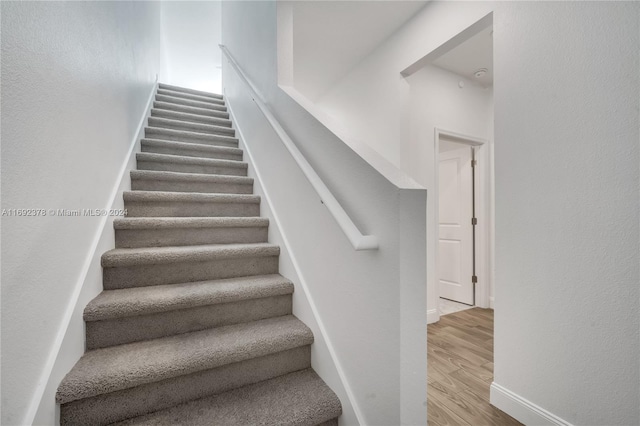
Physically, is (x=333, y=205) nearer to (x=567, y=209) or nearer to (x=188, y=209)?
(x=567, y=209)

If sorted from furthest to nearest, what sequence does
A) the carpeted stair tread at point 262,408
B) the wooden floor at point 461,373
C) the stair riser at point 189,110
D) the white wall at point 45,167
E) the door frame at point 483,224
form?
1. the door frame at point 483,224
2. the stair riser at point 189,110
3. the wooden floor at point 461,373
4. the carpeted stair tread at point 262,408
5. the white wall at point 45,167

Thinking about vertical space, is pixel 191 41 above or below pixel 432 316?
above

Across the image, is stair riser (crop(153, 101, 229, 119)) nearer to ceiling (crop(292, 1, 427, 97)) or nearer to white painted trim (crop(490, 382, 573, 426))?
ceiling (crop(292, 1, 427, 97))

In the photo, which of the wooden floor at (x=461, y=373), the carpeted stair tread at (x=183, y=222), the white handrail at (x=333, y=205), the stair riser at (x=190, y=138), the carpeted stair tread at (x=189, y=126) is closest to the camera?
the white handrail at (x=333, y=205)

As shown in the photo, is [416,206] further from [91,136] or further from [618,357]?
[91,136]

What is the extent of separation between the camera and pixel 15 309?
0.75 m

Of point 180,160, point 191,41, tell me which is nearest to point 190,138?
point 180,160

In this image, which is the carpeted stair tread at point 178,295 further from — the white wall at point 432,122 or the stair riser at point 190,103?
the stair riser at point 190,103

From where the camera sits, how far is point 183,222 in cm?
166

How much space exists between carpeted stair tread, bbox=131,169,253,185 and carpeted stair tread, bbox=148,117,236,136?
0.93 m

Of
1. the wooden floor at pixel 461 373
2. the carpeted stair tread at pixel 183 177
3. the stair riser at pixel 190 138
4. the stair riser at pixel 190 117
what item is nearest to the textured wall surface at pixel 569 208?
the wooden floor at pixel 461 373

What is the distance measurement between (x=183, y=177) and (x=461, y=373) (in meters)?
2.34

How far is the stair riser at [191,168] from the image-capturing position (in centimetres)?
217

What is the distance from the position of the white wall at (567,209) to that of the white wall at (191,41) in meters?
4.86
